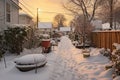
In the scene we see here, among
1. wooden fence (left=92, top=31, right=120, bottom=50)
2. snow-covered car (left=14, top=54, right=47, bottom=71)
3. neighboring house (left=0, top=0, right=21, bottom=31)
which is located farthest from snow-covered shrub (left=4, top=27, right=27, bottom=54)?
wooden fence (left=92, top=31, right=120, bottom=50)

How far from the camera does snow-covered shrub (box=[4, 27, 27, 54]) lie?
47.9ft

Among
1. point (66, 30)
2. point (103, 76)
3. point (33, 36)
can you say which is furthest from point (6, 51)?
point (66, 30)

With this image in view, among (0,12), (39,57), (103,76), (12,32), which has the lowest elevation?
(103,76)

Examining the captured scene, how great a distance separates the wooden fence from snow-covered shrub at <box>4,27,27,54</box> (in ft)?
20.9

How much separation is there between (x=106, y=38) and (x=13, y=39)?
7.06m

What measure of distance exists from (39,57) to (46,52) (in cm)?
787

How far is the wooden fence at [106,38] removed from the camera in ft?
45.1

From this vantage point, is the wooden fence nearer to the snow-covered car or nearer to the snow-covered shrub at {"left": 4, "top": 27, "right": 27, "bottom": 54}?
the snow-covered car

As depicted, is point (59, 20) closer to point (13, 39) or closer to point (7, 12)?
point (7, 12)

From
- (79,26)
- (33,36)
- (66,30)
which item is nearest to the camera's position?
(33,36)

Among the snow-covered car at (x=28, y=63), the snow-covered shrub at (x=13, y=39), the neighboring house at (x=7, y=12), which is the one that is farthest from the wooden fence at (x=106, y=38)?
the neighboring house at (x=7, y=12)

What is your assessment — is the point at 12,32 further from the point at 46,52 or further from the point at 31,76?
the point at 31,76

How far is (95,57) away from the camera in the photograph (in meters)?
13.5

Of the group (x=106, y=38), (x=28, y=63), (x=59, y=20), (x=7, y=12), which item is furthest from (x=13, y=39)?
(x=59, y=20)
